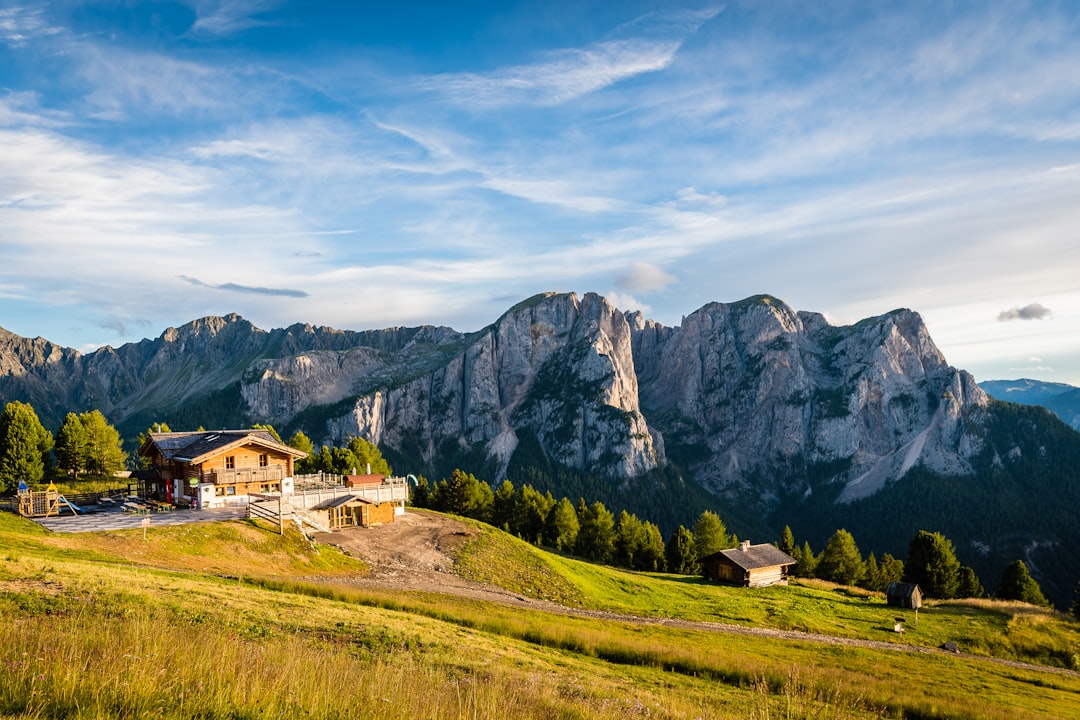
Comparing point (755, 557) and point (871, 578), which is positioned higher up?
point (755, 557)

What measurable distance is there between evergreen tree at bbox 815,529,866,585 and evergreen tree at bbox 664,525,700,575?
24.8 meters

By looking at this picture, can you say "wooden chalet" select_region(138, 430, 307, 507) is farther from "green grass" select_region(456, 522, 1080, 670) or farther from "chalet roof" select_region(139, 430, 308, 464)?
"green grass" select_region(456, 522, 1080, 670)

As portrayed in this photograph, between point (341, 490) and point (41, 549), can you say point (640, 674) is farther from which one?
point (341, 490)

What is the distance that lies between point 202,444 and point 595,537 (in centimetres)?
5846

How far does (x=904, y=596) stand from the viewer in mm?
65688

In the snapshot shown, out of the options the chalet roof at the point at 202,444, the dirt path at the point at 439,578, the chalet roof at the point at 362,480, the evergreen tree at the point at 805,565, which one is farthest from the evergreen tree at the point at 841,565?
the chalet roof at the point at 202,444

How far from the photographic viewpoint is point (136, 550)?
37156mm

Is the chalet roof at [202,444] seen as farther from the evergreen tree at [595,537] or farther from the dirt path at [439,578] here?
the evergreen tree at [595,537]

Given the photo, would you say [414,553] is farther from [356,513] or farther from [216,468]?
[216,468]

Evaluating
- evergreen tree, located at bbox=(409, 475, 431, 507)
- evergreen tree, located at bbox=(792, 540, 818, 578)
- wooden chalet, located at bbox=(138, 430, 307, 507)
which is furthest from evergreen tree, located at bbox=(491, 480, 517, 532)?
evergreen tree, located at bbox=(792, 540, 818, 578)

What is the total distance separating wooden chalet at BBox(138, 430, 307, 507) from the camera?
55438 millimetres

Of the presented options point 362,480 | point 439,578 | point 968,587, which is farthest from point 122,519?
point 968,587

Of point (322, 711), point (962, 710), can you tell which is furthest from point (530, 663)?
point (962, 710)

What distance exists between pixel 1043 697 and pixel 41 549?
55.0 metres
